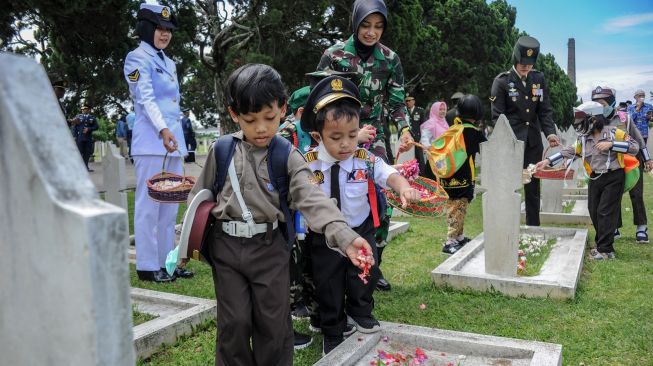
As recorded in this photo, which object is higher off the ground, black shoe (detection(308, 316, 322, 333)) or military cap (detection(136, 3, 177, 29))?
military cap (detection(136, 3, 177, 29))

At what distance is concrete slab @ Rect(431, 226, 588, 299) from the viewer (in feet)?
14.9

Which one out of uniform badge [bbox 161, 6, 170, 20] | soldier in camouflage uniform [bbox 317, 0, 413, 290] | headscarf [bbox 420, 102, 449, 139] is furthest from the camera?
headscarf [bbox 420, 102, 449, 139]

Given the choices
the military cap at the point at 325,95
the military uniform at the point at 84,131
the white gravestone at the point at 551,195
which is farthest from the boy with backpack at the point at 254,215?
the military uniform at the point at 84,131

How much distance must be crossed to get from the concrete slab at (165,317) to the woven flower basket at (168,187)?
74 cm

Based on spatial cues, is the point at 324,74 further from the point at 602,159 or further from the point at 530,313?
the point at 602,159

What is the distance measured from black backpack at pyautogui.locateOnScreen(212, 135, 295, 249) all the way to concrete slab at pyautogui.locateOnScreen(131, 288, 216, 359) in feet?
4.02

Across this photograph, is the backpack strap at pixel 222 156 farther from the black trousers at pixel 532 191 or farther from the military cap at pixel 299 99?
the black trousers at pixel 532 191

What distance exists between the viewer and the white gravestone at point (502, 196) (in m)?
4.72

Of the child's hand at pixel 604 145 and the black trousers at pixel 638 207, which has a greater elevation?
the child's hand at pixel 604 145

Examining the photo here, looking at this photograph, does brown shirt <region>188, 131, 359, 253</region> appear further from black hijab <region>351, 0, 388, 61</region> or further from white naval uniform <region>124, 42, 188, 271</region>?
white naval uniform <region>124, 42, 188, 271</region>

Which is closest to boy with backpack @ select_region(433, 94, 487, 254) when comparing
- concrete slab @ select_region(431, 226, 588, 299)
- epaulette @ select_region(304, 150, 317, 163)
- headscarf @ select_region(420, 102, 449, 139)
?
concrete slab @ select_region(431, 226, 588, 299)

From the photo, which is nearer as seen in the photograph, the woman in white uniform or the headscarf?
the woman in white uniform

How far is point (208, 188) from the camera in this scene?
8.90 feet

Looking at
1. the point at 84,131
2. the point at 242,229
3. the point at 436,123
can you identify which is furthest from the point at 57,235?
the point at 84,131
